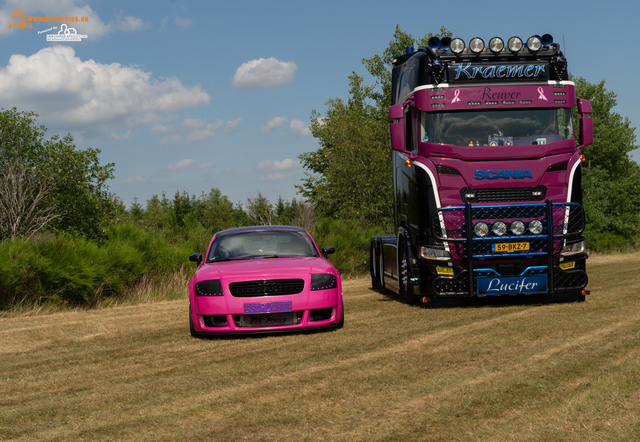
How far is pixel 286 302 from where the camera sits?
854cm

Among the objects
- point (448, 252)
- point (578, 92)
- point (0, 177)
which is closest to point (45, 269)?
point (448, 252)

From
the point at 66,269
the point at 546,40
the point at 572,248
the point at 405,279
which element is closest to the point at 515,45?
the point at 546,40

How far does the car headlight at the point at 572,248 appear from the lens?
1074 centimetres

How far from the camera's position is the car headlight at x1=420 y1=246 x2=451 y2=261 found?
10.6 metres

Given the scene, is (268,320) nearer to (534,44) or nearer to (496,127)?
(496,127)

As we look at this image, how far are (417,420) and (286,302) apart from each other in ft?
13.8

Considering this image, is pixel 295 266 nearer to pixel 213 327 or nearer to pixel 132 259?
pixel 213 327

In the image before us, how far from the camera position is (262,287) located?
8.56 metres

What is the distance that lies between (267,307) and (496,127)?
497 centimetres

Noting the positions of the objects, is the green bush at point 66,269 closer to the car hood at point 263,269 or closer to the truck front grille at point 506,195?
the car hood at point 263,269

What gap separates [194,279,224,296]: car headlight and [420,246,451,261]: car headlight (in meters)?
3.84

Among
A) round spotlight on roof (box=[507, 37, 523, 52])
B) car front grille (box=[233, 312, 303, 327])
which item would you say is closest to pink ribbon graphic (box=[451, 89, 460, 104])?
round spotlight on roof (box=[507, 37, 523, 52])

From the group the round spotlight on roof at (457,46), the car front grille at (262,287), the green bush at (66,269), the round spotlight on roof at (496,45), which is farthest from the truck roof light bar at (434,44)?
the green bush at (66,269)

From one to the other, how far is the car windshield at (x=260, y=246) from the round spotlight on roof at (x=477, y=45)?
430 centimetres
